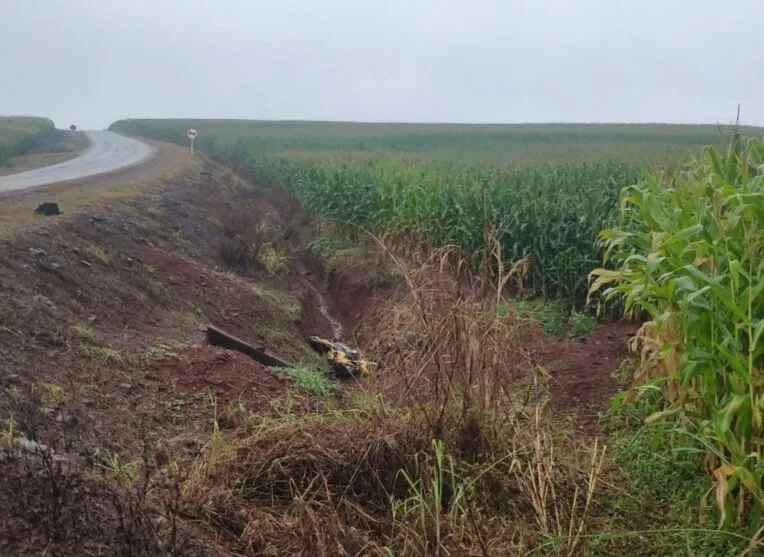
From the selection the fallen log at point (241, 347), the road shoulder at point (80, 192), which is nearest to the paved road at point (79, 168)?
the road shoulder at point (80, 192)

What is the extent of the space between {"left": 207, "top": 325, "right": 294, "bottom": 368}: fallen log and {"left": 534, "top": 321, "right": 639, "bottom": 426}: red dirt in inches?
116

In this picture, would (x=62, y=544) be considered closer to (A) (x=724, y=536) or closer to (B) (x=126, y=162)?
(A) (x=724, y=536)

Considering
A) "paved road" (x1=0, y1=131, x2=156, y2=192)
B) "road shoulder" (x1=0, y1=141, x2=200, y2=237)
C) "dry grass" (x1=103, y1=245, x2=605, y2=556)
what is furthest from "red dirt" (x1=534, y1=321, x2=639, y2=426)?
"paved road" (x1=0, y1=131, x2=156, y2=192)

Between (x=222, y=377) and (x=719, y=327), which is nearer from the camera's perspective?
(x=719, y=327)

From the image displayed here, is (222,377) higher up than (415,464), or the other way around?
(415,464)

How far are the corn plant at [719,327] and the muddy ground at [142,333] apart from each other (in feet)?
5.49

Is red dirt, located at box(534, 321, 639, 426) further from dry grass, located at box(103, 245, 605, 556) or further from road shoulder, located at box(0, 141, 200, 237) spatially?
road shoulder, located at box(0, 141, 200, 237)

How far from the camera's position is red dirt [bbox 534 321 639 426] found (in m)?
6.65

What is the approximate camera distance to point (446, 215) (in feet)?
43.2

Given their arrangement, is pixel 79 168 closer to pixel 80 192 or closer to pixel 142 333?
pixel 80 192

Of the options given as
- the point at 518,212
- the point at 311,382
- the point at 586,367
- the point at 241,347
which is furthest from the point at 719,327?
the point at 518,212

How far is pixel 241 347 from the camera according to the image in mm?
9102

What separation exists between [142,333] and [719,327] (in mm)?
5914

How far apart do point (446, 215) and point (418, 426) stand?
8.69 metres
